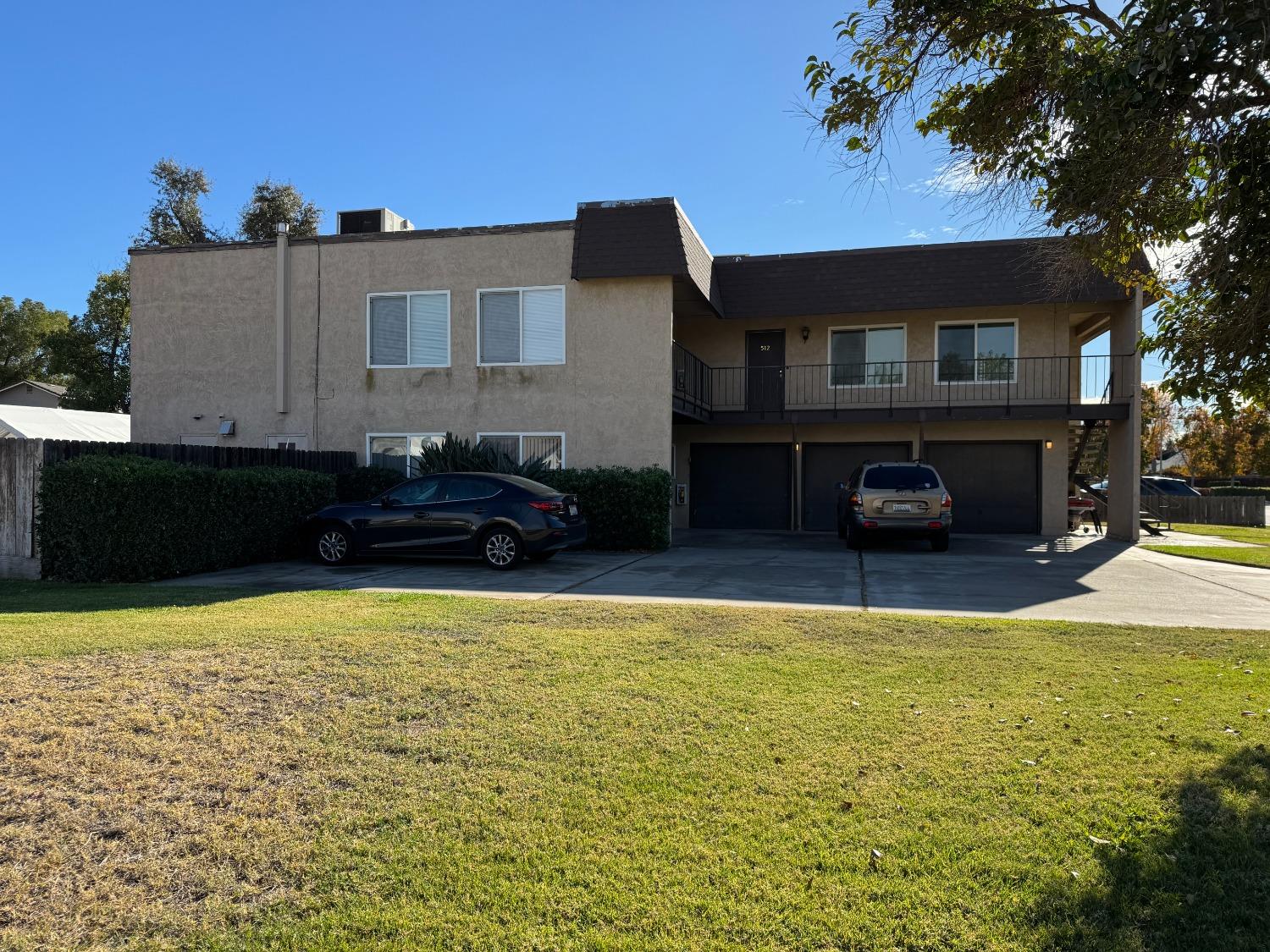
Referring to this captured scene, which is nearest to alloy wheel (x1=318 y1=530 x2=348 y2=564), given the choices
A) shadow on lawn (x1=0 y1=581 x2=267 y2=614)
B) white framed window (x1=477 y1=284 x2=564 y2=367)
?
shadow on lawn (x1=0 y1=581 x2=267 y2=614)

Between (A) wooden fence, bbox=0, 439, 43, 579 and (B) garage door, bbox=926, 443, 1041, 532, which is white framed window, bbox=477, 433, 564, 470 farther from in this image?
(B) garage door, bbox=926, 443, 1041, 532

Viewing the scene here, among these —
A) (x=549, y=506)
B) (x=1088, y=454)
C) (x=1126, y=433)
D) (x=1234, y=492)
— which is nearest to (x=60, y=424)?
(x=549, y=506)

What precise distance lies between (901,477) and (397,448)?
9.61 meters

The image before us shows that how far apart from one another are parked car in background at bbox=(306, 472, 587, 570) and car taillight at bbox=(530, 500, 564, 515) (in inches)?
0.5

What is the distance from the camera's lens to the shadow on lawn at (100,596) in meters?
8.06

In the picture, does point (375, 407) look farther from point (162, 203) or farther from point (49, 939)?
point (162, 203)

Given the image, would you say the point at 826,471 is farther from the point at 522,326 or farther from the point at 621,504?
the point at 522,326

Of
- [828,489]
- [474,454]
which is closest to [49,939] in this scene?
[474,454]

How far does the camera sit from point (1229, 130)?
5449mm

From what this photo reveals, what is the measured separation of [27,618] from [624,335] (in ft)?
34.2

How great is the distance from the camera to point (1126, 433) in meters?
18.0

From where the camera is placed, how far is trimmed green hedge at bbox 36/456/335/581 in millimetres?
10102

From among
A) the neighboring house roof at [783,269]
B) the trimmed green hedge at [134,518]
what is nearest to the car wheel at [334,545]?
the trimmed green hedge at [134,518]

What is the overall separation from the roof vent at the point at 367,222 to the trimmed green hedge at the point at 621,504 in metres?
7.08
